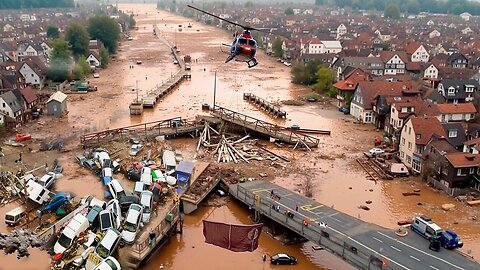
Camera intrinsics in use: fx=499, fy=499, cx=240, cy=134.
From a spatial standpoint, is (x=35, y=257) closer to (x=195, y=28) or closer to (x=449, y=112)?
(x=449, y=112)

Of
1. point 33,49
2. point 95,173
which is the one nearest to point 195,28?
point 33,49

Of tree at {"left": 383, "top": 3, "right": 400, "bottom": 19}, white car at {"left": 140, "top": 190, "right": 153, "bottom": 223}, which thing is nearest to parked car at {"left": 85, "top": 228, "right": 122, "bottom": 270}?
white car at {"left": 140, "top": 190, "right": 153, "bottom": 223}

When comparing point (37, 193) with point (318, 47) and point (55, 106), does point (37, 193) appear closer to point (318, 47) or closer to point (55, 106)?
point (55, 106)

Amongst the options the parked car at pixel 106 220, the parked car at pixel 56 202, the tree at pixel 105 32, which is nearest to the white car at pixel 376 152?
the parked car at pixel 106 220

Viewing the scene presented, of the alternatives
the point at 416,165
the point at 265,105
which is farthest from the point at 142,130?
the point at 416,165

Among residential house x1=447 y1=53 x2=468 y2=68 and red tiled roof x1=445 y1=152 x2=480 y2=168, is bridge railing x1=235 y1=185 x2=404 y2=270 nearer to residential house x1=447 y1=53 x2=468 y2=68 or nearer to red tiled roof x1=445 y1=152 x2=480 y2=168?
red tiled roof x1=445 y1=152 x2=480 y2=168

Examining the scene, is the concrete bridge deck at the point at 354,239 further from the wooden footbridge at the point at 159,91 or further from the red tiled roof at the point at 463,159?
the wooden footbridge at the point at 159,91
